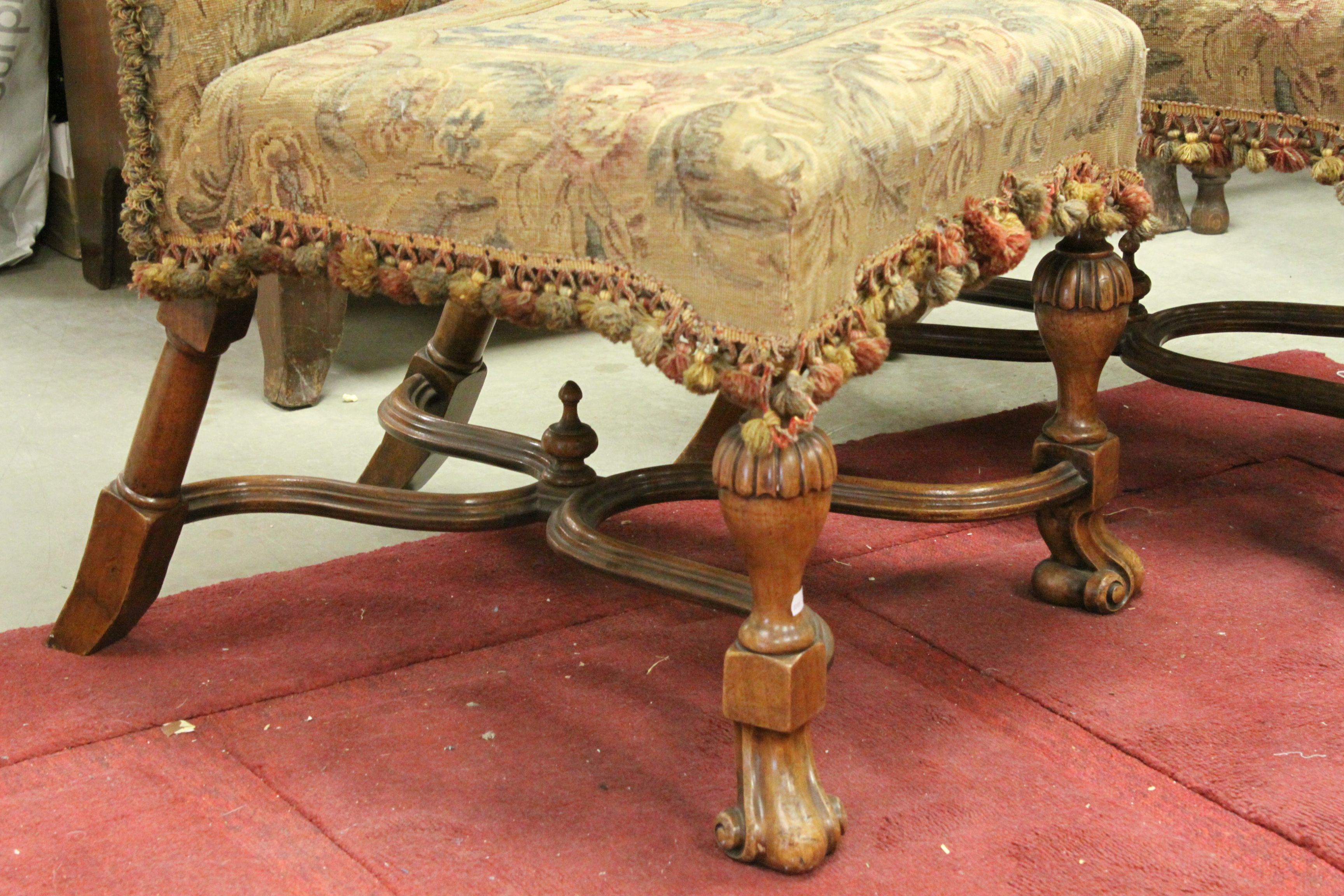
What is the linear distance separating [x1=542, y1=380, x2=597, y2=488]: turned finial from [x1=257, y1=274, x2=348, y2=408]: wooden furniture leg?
0.77m

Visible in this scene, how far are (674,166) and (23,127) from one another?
2316 mm

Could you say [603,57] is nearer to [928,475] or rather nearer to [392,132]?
[392,132]

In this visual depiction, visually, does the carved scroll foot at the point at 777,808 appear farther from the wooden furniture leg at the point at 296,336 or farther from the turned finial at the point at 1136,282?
the wooden furniture leg at the point at 296,336

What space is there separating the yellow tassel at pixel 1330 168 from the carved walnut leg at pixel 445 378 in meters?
0.80

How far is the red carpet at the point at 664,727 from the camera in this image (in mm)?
1028

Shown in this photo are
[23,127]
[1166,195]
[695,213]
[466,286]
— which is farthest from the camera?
[1166,195]

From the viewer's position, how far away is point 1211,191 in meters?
2.96

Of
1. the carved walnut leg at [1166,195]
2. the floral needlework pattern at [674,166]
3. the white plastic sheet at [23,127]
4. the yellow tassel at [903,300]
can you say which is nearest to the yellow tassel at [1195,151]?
the floral needlework pattern at [674,166]

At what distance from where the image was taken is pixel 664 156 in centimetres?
87

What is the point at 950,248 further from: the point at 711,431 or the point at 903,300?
the point at 711,431

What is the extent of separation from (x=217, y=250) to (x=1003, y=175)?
568mm

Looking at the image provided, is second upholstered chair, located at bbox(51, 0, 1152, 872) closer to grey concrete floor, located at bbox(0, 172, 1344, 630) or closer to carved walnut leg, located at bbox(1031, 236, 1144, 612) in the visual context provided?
carved walnut leg, located at bbox(1031, 236, 1144, 612)

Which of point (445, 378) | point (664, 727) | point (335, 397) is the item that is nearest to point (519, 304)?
point (664, 727)

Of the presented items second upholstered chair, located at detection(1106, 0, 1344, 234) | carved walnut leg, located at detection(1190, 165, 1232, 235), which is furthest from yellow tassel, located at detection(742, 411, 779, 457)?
carved walnut leg, located at detection(1190, 165, 1232, 235)
